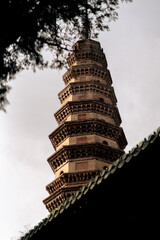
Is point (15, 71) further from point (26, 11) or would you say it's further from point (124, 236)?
point (124, 236)

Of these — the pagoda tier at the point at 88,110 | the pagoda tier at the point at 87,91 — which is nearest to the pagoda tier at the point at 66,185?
the pagoda tier at the point at 88,110

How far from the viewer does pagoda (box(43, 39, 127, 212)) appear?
18.2 m

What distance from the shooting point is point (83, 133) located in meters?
20.6

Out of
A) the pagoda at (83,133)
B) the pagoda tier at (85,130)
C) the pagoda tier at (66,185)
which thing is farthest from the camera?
the pagoda tier at (85,130)

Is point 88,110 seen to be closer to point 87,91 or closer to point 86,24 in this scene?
point 87,91

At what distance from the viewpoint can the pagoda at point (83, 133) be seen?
18156 mm

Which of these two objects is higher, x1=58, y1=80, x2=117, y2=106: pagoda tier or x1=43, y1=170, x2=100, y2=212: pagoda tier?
x1=58, y1=80, x2=117, y2=106: pagoda tier

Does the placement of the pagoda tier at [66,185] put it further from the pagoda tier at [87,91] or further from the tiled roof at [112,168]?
the tiled roof at [112,168]

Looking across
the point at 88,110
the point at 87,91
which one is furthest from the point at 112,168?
the point at 87,91

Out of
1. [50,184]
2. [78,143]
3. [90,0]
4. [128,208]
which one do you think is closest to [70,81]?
[78,143]

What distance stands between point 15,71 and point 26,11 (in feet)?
3.89

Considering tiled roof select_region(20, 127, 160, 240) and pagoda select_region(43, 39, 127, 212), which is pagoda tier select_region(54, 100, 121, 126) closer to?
pagoda select_region(43, 39, 127, 212)

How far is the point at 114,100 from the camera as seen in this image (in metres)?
25.6

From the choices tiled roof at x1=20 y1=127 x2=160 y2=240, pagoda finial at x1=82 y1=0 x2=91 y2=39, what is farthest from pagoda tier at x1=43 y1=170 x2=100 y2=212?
pagoda finial at x1=82 y1=0 x2=91 y2=39
